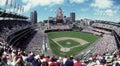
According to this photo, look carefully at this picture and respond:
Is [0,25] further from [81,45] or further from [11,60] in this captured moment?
[11,60]

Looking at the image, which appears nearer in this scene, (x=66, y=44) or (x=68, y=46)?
(x=68, y=46)

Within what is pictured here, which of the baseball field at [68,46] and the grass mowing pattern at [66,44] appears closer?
the baseball field at [68,46]

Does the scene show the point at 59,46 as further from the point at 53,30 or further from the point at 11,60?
the point at 11,60

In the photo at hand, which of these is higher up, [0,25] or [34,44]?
[0,25]

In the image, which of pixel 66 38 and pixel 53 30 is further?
pixel 53 30

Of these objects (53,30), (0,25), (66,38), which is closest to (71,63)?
(0,25)

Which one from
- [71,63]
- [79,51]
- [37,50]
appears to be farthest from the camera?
[79,51]

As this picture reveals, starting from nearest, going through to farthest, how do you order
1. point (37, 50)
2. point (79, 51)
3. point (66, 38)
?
point (37, 50) < point (79, 51) < point (66, 38)

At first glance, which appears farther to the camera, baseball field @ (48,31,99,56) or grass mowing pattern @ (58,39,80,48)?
grass mowing pattern @ (58,39,80,48)

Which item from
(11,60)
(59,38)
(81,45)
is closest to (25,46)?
(81,45)
